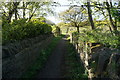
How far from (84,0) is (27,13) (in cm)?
1090

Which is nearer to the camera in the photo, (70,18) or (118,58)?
(118,58)

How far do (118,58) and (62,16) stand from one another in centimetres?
3283


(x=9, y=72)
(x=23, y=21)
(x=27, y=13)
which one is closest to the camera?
(x=9, y=72)

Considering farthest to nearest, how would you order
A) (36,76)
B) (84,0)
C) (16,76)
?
1. (84,0)
2. (36,76)
3. (16,76)

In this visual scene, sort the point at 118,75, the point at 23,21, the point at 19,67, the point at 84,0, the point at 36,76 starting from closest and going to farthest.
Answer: the point at 118,75 < the point at 19,67 < the point at 36,76 < the point at 23,21 < the point at 84,0

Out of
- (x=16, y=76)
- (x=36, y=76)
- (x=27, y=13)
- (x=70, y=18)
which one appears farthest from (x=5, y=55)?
(x=70, y=18)

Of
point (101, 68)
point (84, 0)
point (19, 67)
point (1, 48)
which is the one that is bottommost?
point (19, 67)

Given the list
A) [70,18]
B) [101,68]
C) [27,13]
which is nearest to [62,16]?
[70,18]

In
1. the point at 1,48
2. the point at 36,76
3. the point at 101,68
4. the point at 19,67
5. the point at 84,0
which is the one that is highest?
the point at 84,0

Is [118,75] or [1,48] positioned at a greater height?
[1,48]

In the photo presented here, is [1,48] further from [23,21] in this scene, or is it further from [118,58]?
[23,21]

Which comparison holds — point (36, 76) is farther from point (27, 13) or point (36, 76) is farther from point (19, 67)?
point (27, 13)

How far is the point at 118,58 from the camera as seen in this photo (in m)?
2.51

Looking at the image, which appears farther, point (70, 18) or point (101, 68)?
point (70, 18)
